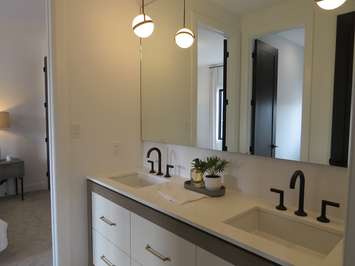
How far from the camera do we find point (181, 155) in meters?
2.09

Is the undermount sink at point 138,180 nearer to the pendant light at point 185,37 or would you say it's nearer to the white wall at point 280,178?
the white wall at point 280,178

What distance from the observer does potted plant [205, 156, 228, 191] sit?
1.60 metres

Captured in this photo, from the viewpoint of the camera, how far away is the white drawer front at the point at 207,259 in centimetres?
108

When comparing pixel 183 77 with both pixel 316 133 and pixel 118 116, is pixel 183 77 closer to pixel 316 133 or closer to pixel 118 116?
pixel 118 116

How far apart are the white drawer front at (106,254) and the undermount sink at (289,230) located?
0.80 metres

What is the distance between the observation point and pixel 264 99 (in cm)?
155

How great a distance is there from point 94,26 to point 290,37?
4.66 ft

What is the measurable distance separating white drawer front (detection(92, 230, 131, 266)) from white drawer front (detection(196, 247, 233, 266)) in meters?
0.65

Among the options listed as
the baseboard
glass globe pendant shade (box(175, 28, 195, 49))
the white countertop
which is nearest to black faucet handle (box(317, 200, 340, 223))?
the white countertop

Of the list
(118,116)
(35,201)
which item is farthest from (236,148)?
(35,201)

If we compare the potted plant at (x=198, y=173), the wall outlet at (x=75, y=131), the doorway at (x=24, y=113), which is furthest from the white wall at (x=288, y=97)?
the doorway at (x=24, y=113)

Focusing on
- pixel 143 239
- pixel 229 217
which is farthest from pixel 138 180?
pixel 229 217

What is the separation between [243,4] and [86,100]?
1.31 meters

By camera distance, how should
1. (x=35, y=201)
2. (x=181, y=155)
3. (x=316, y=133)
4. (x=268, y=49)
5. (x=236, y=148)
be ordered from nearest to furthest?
(x=316, y=133) < (x=268, y=49) < (x=236, y=148) < (x=181, y=155) < (x=35, y=201)
